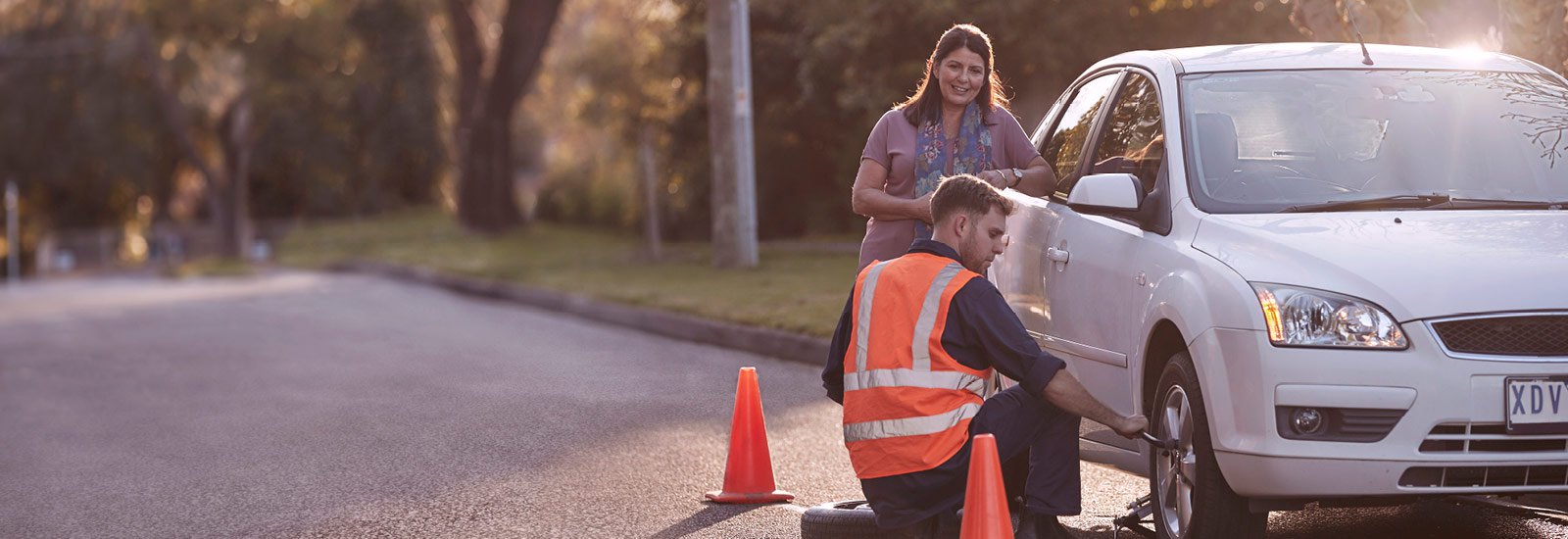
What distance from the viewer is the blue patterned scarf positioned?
7.41 m

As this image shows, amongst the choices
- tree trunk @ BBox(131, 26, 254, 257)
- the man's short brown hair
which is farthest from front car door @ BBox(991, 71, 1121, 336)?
tree trunk @ BBox(131, 26, 254, 257)

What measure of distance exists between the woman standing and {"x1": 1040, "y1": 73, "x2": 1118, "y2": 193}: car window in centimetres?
11

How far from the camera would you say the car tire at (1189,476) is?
5648 millimetres

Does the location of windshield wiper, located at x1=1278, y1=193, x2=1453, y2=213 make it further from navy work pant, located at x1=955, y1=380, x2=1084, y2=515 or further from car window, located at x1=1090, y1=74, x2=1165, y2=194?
navy work pant, located at x1=955, y1=380, x2=1084, y2=515

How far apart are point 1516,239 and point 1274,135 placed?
1008 millimetres

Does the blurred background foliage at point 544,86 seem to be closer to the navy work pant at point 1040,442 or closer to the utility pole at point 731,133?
the utility pole at point 731,133

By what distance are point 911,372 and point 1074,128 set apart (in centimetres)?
230

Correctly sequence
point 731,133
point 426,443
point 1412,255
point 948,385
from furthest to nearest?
point 731,133 < point 426,443 < point 948,385 < point 1412,255

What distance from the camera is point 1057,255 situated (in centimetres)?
702

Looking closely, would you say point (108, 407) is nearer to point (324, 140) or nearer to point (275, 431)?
point (275, 431)

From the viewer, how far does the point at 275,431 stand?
10.5 metres

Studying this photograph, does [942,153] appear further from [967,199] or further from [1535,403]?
[1535,403]

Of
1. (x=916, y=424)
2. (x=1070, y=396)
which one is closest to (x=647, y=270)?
(x=916, y=424)

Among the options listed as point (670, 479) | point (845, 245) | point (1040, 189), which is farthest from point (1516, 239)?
point (845, 245)
